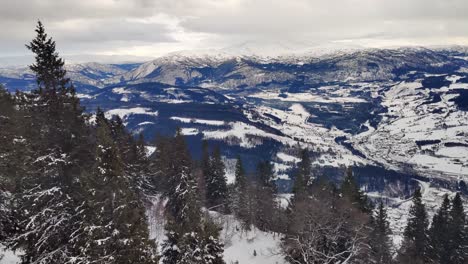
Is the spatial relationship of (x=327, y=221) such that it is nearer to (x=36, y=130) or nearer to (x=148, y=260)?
(x=148, y=260)

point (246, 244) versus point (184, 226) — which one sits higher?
point (184, 226)

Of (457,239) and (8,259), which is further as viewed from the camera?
(457,239)

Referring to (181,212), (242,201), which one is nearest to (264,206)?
(242,201)

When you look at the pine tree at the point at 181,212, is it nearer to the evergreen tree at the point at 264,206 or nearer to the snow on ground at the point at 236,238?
the snow on ground at the point at 236,238

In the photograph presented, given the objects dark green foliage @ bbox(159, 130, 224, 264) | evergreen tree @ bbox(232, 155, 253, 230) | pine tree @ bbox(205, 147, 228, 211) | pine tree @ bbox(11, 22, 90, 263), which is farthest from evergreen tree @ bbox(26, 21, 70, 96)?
pine tree @ bbox(205, 147, 228, 211)

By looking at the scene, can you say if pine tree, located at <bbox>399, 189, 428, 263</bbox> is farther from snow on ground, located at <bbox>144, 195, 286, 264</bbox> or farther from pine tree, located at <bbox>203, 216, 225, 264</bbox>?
pine tree, located at <bbox>203, 216, 225, 264</bbox>

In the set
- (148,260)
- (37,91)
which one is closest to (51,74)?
(37,91)

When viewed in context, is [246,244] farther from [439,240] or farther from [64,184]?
[64,184]

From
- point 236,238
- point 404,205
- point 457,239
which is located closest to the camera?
point 457,239

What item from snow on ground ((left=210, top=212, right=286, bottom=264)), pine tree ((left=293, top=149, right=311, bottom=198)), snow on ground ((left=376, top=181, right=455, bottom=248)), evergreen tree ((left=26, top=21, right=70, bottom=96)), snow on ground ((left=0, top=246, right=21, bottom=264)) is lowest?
snow on ground ((left=376, top=181, right=455, bottom=248))

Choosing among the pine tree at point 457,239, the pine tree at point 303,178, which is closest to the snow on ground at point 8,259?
the pine tree at point 303,178

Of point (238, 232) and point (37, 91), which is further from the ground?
point (37, 91)
